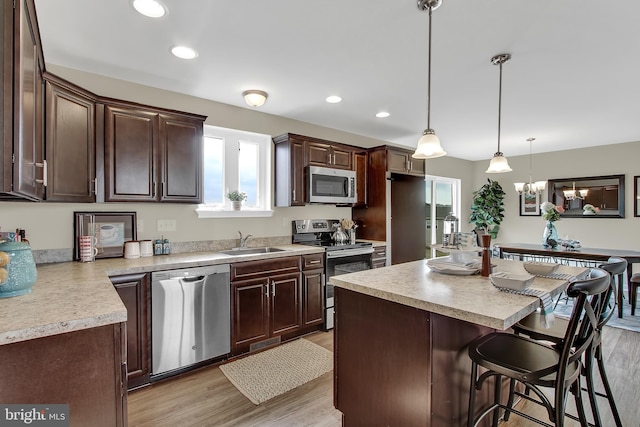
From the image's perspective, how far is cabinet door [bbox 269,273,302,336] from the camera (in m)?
3.00

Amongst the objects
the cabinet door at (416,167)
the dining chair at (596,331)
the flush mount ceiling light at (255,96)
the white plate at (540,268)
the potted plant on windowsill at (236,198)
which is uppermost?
the flush mount ceiling light at (255,96)

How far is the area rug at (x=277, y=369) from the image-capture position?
7.50 ft

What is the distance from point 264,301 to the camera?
2922 mm

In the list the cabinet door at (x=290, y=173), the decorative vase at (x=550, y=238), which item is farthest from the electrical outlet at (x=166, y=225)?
the decorative vase at (x=550, y=238)

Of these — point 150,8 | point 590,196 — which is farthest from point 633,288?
point 150,8

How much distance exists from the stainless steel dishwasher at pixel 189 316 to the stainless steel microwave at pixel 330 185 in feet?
4.73

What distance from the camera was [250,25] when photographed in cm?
198

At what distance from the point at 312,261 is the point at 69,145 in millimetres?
2257

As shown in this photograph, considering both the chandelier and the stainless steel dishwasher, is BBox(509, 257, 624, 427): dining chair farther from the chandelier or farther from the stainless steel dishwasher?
the chandelier

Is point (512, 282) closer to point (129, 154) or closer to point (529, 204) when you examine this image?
point (129, 154)

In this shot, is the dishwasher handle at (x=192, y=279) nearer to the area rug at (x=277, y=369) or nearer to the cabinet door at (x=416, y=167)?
the area rug at (x=277, y=369)

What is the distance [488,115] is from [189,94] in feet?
11.2

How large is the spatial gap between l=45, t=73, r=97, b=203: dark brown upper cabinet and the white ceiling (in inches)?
13.6

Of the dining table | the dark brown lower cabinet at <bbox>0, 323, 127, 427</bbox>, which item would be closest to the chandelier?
the dining table
